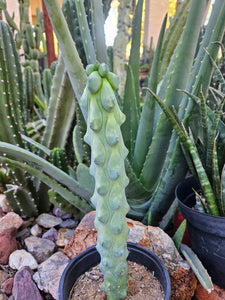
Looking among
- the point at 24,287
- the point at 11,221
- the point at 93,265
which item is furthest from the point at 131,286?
the point at 11,221

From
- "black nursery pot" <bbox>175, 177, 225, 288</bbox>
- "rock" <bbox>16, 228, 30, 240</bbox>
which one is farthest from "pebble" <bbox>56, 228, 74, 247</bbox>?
"black nursery pot" <bbox>175, 177, 225, 288</bbox>

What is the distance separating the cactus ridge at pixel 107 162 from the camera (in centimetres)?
33

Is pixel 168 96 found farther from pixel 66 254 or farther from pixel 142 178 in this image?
pixel 66 254

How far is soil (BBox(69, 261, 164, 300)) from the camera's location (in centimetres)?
51

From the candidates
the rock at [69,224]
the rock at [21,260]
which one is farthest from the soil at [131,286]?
the rock at [69,224]

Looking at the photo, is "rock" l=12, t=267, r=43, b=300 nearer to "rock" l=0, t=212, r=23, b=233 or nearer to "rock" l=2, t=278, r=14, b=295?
"rock" l=2, t=278, r=14, b=295

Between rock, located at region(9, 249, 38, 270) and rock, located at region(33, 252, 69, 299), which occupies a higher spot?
rock, located at region(33, 252, 69, 299)

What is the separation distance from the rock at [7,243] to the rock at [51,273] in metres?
0.13

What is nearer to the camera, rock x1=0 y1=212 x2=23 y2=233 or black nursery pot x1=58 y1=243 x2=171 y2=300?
black nursery pot x1=58 y1=243 x2=171 y2=300

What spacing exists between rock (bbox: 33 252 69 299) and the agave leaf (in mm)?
332

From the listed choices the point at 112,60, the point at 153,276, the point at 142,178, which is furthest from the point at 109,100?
the point at 112,60

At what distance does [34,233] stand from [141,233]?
1.38 feet

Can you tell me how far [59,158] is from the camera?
33.5 inches

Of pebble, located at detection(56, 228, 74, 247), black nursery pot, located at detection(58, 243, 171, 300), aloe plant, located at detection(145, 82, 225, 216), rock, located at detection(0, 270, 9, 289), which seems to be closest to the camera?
black nursery pot, located at detection(58, 243, 171, 300)
